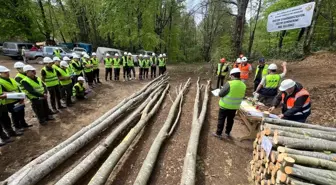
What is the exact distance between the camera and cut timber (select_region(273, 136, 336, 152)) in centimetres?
308

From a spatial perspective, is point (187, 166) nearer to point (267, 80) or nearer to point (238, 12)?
point (267, 80)

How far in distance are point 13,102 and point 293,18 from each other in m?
12.2

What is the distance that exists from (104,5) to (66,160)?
23912 mm

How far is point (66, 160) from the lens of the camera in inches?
165

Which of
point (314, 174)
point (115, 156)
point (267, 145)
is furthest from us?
point (115, 156)

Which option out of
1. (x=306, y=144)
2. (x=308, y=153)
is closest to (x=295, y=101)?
(x=306, y=144)

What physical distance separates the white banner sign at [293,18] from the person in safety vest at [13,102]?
11.7 m

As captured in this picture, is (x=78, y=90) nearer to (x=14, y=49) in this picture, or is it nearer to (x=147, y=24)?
(x=14, y=49)

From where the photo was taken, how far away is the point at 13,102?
5.30m

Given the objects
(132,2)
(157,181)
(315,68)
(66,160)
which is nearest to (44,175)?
(66,160)

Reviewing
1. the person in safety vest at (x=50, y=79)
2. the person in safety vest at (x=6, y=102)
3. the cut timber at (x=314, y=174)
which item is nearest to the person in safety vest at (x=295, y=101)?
the cut timber at (x=314, y=174)

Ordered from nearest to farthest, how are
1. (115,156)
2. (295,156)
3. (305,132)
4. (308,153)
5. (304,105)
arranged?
1. (295,156)
2. (308,153)
3. (305,132)
4. (115,156)
5. (304,105)

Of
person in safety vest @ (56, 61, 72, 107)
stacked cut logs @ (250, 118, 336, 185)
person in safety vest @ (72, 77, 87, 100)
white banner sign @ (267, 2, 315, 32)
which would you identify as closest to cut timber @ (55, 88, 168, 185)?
stacked cut logs @ (250, 118, 336, 185)

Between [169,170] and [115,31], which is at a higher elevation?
[115,31]
